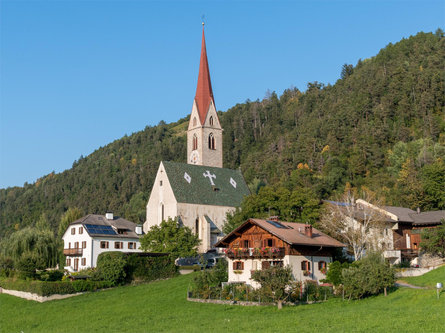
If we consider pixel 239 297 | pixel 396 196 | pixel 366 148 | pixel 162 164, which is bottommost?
pixel 239 297

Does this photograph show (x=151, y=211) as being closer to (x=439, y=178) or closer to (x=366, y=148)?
(x=439, y=178)

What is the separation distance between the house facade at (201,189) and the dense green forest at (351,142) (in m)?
9.16

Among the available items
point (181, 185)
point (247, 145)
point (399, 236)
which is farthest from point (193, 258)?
point (247, 145)

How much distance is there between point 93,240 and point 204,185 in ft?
61.7

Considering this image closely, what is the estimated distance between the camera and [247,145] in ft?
591

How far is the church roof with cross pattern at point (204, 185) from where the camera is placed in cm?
7450

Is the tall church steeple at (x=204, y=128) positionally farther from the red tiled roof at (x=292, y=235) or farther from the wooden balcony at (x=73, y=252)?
the red tiled roof at (x=292, y=235)

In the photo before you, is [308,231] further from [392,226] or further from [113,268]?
[113,268]

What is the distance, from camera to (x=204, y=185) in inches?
3071

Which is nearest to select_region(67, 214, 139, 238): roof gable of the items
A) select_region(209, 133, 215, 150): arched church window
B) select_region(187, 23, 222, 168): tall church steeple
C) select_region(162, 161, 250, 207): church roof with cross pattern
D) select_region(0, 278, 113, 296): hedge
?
select_region(162, 161, 250, 207): church roof with cross pattern

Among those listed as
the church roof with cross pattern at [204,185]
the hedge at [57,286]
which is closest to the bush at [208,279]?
the hedge at [57,286]

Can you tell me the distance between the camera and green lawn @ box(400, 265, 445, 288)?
40469mm

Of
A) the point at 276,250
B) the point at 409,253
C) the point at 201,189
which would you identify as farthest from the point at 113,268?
the point at 409,253

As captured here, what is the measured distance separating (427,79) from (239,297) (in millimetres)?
90428
